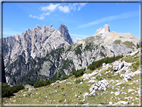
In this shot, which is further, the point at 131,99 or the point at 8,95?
the point at 8,95

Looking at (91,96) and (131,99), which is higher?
Answer: (131,99)

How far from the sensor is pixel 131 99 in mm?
16516

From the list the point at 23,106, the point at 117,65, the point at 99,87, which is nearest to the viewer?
the point at 23,106

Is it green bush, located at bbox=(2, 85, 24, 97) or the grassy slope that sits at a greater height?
the grassy slope

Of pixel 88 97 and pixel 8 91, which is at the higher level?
pixel 88 97

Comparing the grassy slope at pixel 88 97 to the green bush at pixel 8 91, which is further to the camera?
the green bush at pixel 8 91

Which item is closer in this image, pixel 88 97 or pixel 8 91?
pixel 88 97

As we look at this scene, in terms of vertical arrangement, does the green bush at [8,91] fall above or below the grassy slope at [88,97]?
below

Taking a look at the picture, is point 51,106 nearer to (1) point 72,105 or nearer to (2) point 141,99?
(1) point 72,105

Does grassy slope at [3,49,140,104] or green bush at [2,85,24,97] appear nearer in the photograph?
grassy slope at [3,49,140,104]

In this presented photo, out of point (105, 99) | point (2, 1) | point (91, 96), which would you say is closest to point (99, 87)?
point (91, 96)

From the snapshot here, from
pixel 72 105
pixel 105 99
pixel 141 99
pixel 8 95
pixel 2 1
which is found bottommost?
pixel 8 95

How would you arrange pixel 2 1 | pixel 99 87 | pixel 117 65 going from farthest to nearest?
pixel 117 65 < pixel 99 87 < pixel 2 1

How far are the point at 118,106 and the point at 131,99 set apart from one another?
3.58 meters
